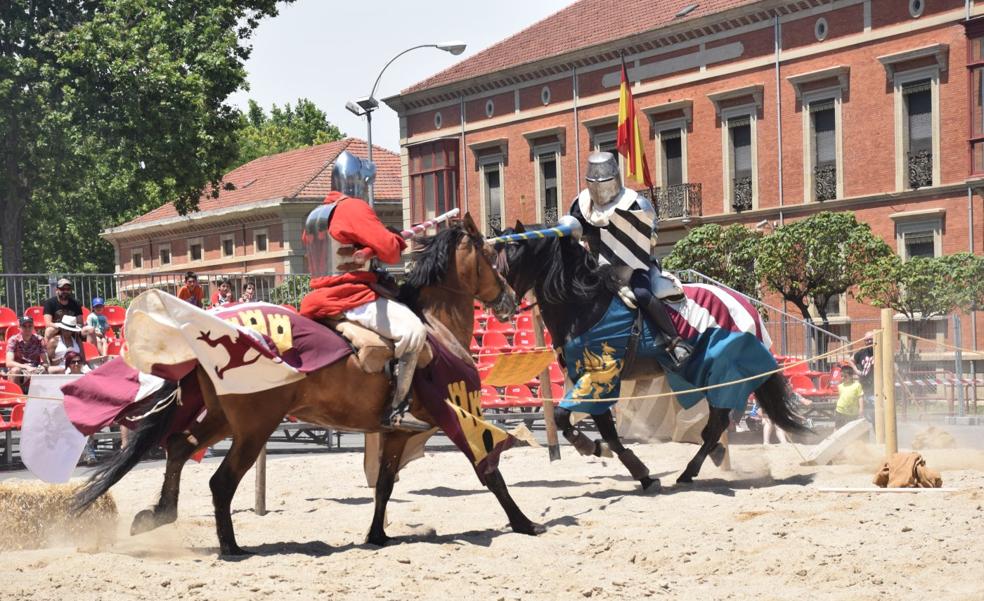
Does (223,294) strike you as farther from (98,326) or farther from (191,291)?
(98,326)

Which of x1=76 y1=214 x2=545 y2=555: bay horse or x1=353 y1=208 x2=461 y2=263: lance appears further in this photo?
x1=353 y1=208 x2=461 y2=263: lance

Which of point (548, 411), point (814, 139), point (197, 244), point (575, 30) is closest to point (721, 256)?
point (814, 139)

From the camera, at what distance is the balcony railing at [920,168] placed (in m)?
30.5

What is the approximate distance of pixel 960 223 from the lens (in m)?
29.9

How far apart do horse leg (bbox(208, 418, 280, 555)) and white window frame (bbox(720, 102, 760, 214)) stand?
2867cm

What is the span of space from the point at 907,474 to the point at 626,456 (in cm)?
216

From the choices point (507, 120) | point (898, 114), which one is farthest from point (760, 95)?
point (507, 120)

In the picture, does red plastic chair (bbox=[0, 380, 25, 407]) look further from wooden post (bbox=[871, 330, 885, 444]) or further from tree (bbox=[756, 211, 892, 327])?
tree (bbox=[756, 211, 892, 327])

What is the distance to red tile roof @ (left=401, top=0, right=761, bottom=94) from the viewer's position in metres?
36.8

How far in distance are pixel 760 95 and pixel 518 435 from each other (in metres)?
26.1

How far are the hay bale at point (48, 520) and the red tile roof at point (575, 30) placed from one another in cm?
2912

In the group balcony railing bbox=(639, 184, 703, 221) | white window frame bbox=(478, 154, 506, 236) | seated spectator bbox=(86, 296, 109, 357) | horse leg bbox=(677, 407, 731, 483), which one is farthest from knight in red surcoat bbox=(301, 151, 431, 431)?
white window frame bbox=(478, 154, 506, 236)

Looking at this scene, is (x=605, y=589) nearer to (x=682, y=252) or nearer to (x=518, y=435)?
(x=518, y=435)

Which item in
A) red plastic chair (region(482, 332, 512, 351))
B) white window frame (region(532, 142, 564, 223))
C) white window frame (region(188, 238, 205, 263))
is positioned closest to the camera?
red plastic chair (region(482, 332, 512, 351))
